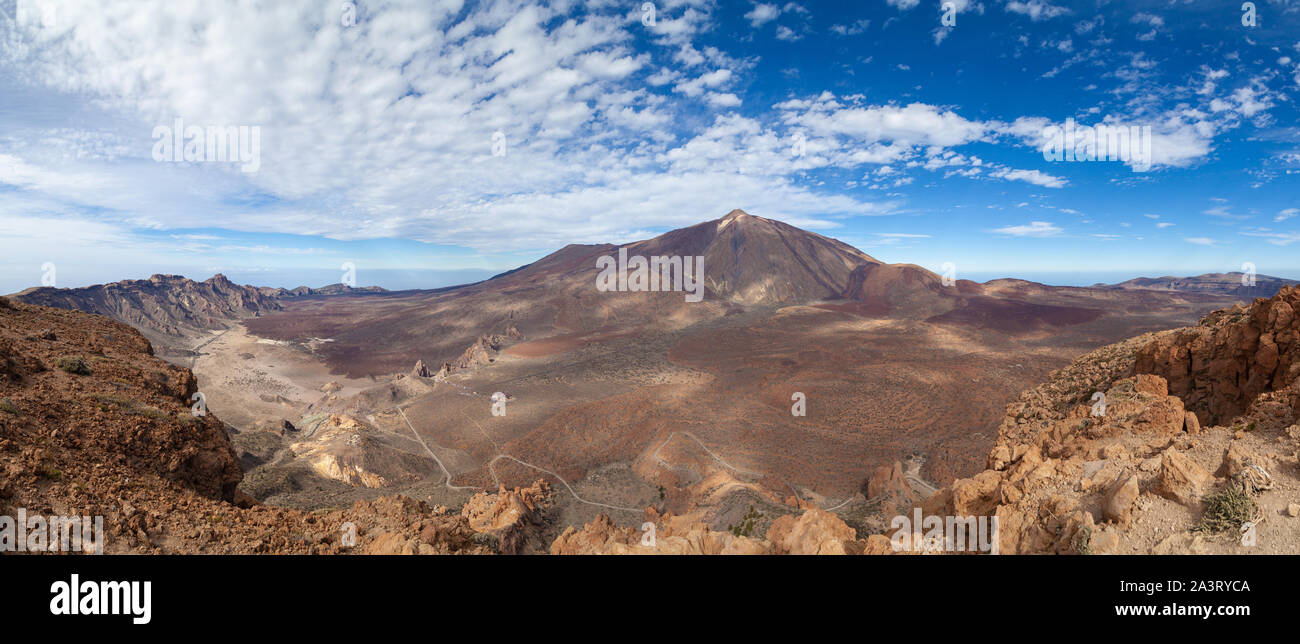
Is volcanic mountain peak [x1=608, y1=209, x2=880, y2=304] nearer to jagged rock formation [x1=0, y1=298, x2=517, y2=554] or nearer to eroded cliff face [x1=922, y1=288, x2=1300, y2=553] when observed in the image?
eroded cliff face [x1=922, y1=288, x2=1300, y2=553]

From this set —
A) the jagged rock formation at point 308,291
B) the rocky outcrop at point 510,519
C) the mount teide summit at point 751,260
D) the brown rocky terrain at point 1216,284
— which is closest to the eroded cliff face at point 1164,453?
the rocky outcrop at point 510,519

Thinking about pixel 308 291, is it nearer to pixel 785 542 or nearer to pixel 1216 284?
pixel 785 542

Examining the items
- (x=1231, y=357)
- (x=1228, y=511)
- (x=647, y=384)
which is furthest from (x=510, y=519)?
(x=647, y=384)

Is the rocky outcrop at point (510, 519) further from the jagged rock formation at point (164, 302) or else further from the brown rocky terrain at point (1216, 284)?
the brown rocky terrain at point (1216, 284)

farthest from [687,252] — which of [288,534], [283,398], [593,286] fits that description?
[288,534]

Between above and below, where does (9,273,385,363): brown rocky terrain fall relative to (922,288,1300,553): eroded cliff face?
above

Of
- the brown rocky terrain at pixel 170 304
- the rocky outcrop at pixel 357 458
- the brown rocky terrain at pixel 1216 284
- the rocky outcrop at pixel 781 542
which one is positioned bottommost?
the rocky outcrop at pixel 357 458

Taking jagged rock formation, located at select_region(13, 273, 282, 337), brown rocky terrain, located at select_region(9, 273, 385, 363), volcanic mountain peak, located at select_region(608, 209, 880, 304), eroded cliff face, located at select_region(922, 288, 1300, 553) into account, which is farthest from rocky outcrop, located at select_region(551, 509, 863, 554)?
jagged rock formation, located at select_region(13, 273, 282, 337)
